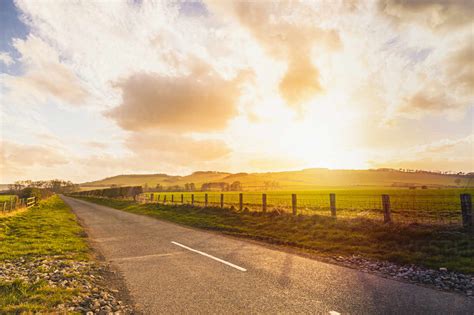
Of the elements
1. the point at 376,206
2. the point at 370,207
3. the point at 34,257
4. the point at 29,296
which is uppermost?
the point at 29,296

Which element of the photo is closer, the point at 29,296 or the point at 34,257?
the point at 29,296

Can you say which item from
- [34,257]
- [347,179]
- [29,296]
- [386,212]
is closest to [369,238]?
[386,212]

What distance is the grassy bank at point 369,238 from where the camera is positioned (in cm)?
922

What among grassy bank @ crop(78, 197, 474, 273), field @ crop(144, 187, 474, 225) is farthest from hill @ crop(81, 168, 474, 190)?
grassy bank @ crop(78, 197, 474, 273)

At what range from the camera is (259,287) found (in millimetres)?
6500

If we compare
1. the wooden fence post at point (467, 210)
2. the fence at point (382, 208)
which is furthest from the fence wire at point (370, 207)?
the wooden fence post at point (467, 210)

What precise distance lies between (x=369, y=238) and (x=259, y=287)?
303 inches

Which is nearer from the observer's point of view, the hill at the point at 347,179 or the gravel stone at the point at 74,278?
the gravel stone at the point at 74,278

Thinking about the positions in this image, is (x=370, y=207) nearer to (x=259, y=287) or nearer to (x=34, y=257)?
(x=259, y=287)

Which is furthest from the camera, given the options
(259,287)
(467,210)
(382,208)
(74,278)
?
(382,208)

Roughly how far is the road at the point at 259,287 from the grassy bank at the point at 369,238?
8.51 feet

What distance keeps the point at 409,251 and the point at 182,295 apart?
8.29 m

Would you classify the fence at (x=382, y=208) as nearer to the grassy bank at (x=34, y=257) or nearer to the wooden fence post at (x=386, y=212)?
the wooden fence post at (x=386, y=212)

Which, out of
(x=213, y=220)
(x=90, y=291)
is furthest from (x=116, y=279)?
(x=213, y=220)
